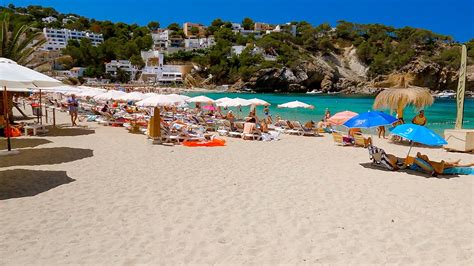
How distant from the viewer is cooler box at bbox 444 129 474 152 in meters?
11.1

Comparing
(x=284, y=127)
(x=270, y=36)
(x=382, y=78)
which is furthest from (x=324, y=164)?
(x=270, y=36)

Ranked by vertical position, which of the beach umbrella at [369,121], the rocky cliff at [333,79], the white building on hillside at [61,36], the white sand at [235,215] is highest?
the white building on hillside at [61,36]

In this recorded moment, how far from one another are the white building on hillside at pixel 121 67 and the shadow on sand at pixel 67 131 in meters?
88.4

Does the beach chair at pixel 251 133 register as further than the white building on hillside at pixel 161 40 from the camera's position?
No

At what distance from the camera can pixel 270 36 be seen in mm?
117000

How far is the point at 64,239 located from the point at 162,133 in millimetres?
7782

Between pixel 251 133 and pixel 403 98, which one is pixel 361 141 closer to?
pixel 403 98

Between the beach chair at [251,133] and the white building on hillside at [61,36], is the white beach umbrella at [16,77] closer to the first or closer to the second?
the beach chair at [251,133]

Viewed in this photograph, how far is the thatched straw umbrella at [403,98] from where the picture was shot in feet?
42.1

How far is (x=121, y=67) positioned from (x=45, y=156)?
9698cm

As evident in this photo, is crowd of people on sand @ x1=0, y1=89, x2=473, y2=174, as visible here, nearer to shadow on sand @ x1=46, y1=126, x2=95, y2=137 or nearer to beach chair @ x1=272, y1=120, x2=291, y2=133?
beach chair @ x1=272, y1=120, x2=291, y2=133

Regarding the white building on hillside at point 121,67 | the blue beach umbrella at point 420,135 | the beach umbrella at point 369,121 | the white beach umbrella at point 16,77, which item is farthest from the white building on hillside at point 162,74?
the blue beach umbrella at point 420,135

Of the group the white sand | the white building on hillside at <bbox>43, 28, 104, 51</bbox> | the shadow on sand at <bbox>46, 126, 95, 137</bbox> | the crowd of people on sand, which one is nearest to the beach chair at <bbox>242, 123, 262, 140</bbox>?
the crowd of people on sand

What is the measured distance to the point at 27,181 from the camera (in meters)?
6.59
